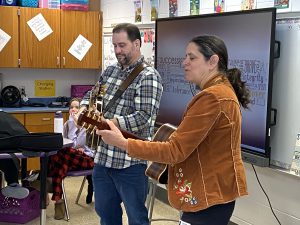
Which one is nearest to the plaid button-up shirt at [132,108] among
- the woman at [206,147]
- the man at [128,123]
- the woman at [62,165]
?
the man at [128,123]

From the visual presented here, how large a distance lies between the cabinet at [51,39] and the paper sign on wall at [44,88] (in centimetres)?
40

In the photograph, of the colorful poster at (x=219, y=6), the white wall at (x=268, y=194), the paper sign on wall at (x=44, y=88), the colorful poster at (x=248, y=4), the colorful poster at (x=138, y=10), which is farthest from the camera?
the paper sign on wall at (x=44, y=88)

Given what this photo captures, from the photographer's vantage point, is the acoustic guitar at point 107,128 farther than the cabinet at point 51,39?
No

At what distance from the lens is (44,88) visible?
5.54 m

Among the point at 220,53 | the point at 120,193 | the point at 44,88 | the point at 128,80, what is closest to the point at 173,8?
the point at 128,80

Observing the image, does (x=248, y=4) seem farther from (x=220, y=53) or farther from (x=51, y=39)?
(x=51, y=39)

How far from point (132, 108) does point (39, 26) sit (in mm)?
3004

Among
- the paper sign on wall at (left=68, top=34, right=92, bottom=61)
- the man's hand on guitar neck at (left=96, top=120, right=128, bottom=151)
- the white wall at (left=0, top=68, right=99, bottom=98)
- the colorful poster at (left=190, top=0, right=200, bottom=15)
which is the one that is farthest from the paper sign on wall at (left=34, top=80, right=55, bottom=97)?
the man's hand on guitar neck at (left=96, top=120, right=128, bottom=151)

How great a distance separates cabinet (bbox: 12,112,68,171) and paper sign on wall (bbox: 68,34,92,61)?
0.77 metres

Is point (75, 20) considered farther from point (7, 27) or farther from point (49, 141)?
point (49, 141)

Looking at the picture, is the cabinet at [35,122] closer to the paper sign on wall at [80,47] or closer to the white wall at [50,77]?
the white wall at [50,77]

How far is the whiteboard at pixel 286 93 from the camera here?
2.78 metres

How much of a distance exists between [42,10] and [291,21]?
10.3 ft

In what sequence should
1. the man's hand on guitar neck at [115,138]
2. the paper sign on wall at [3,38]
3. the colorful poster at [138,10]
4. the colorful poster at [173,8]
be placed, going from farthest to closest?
the paper sign on wall at [3,38] < the colorful poster at [138,10] < the colorful poster at [173,8] < the man's hand on guitar neck at [115,138]
